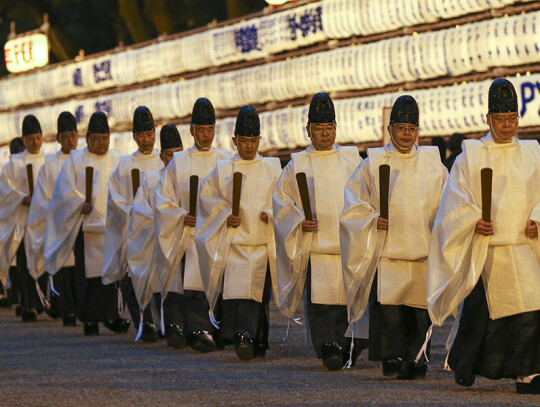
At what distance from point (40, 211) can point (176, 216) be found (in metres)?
3.91

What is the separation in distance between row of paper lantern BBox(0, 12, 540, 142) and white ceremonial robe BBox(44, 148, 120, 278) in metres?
5.05

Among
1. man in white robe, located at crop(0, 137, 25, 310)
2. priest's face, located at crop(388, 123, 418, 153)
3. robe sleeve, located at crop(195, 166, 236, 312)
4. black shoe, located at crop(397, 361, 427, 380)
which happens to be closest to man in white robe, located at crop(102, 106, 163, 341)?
robe sleeve, located at crop(195, 166, 236, 312)

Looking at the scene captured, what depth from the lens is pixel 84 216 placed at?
48.0 feet

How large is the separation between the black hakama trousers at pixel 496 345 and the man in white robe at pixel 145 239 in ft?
15.1

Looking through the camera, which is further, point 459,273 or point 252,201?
point 252,201

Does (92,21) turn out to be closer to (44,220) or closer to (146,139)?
(44,220)

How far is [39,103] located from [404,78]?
1696cm

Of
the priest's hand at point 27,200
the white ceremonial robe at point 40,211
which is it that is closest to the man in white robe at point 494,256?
the white ceremonial robe at point 40,211

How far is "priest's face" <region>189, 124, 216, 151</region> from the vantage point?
40.2ft

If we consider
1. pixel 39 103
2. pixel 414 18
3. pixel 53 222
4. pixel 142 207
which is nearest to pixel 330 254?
pixel 142 207

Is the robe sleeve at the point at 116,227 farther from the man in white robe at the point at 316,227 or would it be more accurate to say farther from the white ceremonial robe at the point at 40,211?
the man in white robe at the point at 316,227

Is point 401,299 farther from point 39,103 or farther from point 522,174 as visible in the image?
point 39,103

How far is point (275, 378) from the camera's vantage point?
9.53 metres

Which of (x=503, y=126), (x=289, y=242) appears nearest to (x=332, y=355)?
(x=289, y=242)
